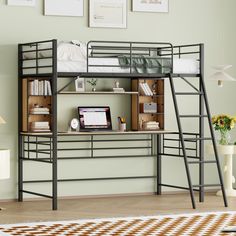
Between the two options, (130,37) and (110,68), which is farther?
(130,37)

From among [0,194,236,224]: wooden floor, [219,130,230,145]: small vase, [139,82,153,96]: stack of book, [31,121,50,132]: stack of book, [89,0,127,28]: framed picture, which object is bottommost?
[0,194,236,224]: wooden floor

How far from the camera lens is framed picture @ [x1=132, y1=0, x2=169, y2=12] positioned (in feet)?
33.7

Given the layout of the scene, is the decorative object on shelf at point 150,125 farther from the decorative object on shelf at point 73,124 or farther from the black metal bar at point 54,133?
the black metal bar at point 54,133

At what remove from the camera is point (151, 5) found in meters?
10.3

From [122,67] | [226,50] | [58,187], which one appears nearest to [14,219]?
[58,187]

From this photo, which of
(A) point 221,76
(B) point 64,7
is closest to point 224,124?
(A) point 221,76

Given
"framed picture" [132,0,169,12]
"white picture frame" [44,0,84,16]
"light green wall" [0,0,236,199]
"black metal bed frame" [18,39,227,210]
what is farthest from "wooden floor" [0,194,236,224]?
"framed picture" [132,0,169,12]

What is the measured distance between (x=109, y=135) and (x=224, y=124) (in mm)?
1507

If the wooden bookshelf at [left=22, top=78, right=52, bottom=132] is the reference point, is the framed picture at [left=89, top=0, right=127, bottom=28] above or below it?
above

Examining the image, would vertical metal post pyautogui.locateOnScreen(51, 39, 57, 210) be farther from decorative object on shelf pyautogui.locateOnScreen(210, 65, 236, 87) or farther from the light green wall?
decorative object on shelf pyautogui.locateOnScreen(210, 65, 236, 87)

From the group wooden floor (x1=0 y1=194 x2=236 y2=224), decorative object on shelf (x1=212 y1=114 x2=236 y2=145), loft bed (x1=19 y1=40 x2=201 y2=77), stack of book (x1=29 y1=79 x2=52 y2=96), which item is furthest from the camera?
decorative object on shelf (x1=212 y1=114 x2=236 y2=145)

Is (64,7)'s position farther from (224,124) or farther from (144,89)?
(224,124)

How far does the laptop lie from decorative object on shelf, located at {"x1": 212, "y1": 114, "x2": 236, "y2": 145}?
142 cm

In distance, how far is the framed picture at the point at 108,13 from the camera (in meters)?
10.0
